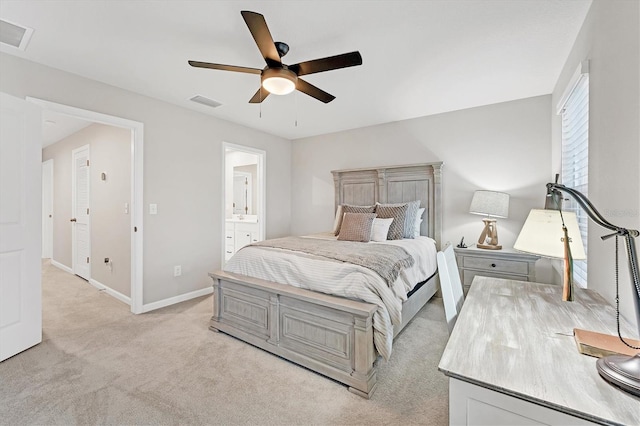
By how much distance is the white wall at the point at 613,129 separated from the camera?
47.7 inches

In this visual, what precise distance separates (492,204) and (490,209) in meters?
0.06

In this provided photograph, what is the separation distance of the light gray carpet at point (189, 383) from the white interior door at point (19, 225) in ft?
0.76

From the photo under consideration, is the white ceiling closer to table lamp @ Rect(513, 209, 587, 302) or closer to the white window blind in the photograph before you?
the white window blind

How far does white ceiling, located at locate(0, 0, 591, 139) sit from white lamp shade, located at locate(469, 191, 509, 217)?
1145mm

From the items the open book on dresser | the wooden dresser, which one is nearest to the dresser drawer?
the wooden dresser

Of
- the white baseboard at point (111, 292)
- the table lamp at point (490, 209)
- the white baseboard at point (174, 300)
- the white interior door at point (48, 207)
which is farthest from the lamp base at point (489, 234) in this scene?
the white interior door at point (48, 207)

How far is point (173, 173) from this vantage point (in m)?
3.61

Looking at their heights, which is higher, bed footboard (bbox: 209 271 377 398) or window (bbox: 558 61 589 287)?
window (bbox: 558 61 589 287)

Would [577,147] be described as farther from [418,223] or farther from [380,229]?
[380,229]

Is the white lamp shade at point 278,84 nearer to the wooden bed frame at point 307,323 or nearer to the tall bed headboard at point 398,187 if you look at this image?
the wooden bed frame at point 307,323

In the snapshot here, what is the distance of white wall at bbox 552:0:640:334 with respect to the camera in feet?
3.98

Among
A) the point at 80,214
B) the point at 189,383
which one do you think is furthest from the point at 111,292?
the point at 189,383

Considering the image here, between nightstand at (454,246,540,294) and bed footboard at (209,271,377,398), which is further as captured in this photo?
nightstand at (454,246,540,294)

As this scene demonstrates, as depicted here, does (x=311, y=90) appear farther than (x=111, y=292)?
No
